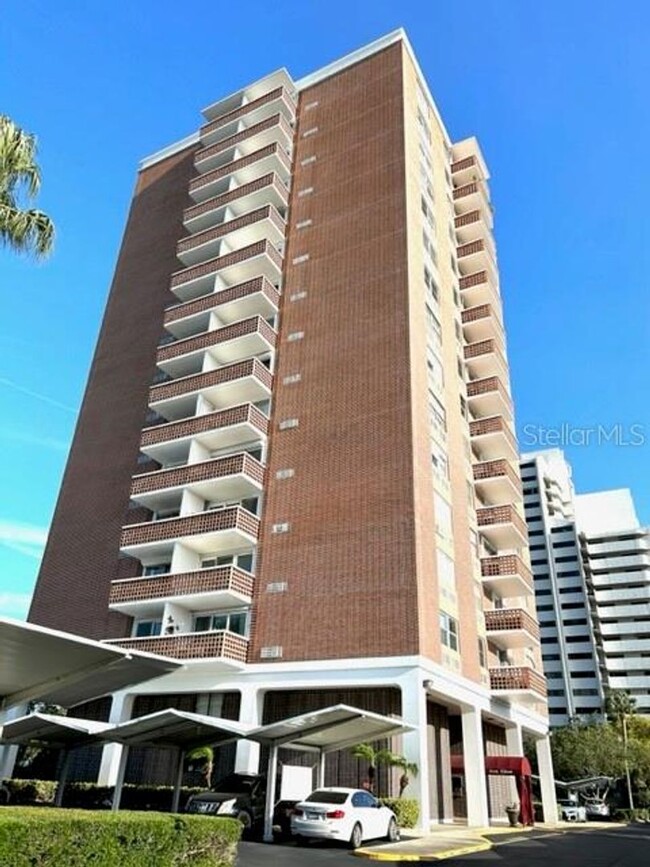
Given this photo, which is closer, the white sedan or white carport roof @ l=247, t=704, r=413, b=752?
the white sedan

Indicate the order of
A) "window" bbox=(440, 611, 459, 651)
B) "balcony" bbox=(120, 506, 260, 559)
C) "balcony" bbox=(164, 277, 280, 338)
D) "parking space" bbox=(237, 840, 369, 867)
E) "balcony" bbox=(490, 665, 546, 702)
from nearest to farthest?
"parking space" bbox=(237, 840, 369, 867) → "window" bbox=(440, 611, 459, 651) → "balcony" bbox=(120, 506, 260, 559) → "balcony" bbox=(490, 665, 546, 702) → "balcony" bbox=(164, 277, 280, 338)

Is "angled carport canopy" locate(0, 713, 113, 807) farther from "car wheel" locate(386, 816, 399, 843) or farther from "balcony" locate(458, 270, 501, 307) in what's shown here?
"balcony" locate(458, 270, 501, 307)

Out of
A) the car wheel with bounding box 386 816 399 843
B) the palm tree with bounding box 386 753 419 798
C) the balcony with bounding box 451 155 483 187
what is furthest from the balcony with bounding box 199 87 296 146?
the car wheel with bounding box 386 816 399 843

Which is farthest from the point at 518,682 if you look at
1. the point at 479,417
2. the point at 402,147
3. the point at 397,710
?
the point at 402,147

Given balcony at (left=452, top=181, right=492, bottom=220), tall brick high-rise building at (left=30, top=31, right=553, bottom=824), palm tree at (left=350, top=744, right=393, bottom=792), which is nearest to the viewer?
palm tree at (left=350, top=744, right=393, bottom=792)

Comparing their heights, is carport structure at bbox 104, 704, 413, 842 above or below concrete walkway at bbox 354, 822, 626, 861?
above

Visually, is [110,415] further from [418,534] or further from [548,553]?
[548,553]

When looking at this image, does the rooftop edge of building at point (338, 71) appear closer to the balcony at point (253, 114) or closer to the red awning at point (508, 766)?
the balcony at point (253, 114)

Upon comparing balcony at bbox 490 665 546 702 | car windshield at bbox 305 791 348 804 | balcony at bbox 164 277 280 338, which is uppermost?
balcony at bbox 164 277 280 338

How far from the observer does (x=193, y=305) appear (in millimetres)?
35625

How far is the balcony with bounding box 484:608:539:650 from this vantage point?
32.6 m

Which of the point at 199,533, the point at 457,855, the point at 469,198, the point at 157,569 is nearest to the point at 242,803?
the point at 457,855

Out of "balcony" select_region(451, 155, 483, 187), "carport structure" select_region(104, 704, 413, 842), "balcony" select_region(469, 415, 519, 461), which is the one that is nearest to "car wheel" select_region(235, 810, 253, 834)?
"carport structure" select_region(104, 704, 413, 842)

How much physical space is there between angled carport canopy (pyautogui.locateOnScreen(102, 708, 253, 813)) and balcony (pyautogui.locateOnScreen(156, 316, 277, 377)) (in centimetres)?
1896
